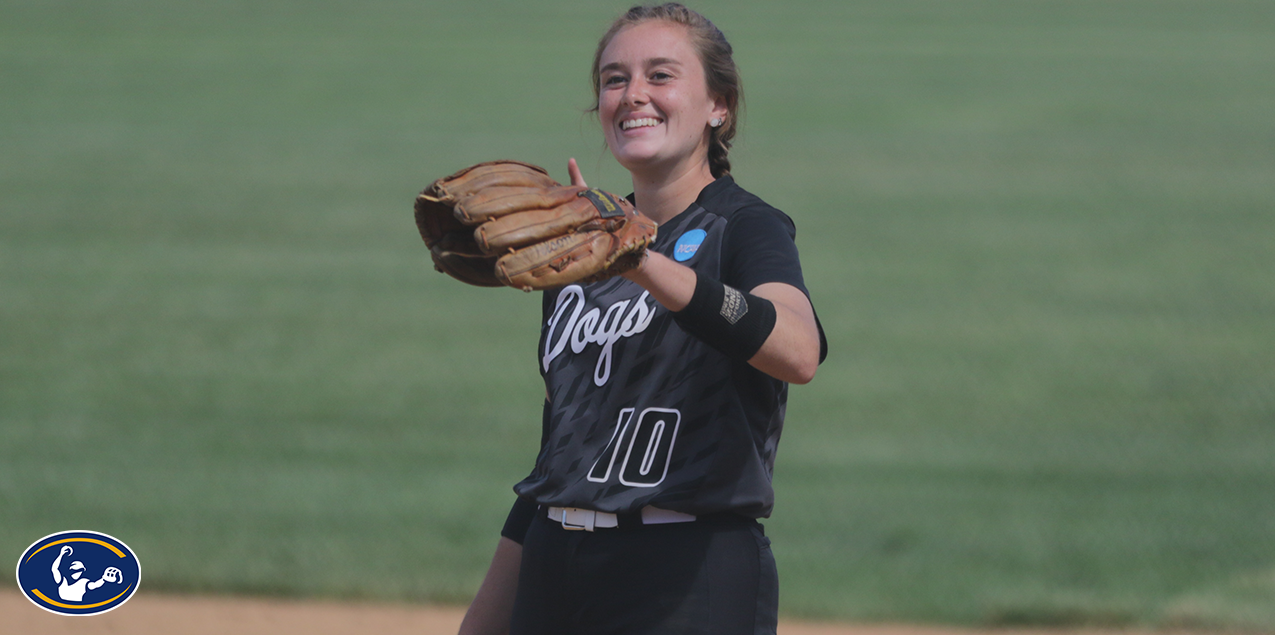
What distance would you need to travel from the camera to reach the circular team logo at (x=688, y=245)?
2531 mm

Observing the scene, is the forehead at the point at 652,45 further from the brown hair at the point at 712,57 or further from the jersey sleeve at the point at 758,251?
the jersey sleeve at the point at 758,251

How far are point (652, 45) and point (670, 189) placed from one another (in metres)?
0.29

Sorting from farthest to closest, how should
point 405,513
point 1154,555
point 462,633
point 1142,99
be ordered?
point 1142,99, point 405,513, point 1154,555, point 462,633

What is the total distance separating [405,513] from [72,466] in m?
2.07

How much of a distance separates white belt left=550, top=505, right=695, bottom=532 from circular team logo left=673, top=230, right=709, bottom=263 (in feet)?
1.56

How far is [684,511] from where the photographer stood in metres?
2.49

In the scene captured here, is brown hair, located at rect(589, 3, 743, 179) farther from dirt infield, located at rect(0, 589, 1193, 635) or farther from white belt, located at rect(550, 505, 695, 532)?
dirt infield, located at rect(0, 589, 1193, 635)

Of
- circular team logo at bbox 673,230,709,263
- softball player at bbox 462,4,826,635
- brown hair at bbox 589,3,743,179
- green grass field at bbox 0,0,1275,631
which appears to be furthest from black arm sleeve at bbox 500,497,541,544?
green grass field at bbox 0,0,1275,631

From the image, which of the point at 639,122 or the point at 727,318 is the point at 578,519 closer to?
the point at 727,318

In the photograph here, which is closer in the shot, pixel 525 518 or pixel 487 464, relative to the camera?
pixel 525 518

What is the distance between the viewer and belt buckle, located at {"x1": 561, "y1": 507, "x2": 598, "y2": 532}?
2543 millimetres

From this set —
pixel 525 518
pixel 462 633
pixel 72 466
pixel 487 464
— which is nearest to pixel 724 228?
pixel 525 518

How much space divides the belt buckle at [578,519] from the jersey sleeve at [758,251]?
20.2 inches

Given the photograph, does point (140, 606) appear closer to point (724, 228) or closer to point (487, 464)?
point (487, 464)
